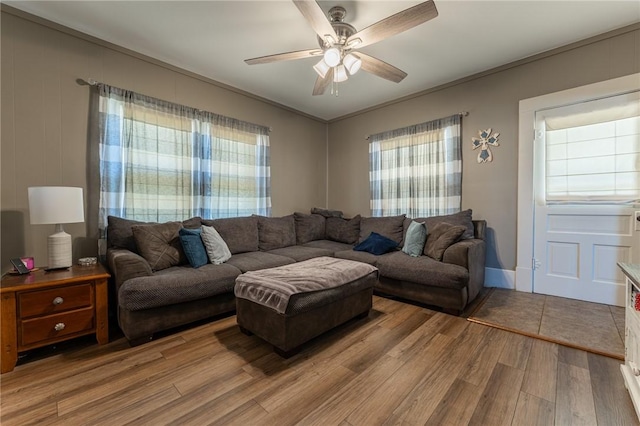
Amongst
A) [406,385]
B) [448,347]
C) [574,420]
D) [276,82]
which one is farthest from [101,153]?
[574,420]

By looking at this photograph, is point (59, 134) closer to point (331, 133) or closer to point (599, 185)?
point (331, 133)

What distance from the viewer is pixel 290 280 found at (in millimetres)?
1927

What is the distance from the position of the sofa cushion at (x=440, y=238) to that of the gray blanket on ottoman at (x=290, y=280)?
0.88m

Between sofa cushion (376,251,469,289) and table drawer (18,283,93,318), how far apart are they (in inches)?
102

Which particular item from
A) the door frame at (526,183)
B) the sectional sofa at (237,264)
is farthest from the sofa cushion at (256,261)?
the door frame at (526,183)

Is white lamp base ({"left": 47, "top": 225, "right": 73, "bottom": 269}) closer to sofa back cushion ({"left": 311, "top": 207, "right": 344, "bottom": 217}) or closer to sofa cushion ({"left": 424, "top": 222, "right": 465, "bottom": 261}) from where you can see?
sofa back cushion ({"left": 311, "top": 207, "right": 344, "bottom": 217})

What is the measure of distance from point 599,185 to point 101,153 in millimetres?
4943

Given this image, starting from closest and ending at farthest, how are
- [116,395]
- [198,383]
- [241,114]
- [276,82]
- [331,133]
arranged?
[116,395] < [198,383] < [276,82] < [241,114] < [331,133]

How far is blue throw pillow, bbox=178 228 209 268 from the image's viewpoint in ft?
8.19

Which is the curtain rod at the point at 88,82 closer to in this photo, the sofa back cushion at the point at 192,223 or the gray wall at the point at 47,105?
the gray wall at the point at 47,105

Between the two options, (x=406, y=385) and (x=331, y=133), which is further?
(x=331, y=133)

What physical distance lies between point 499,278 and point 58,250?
4426 millimetres

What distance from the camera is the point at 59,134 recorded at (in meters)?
2.37

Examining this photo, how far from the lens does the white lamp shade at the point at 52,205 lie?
189 cm
